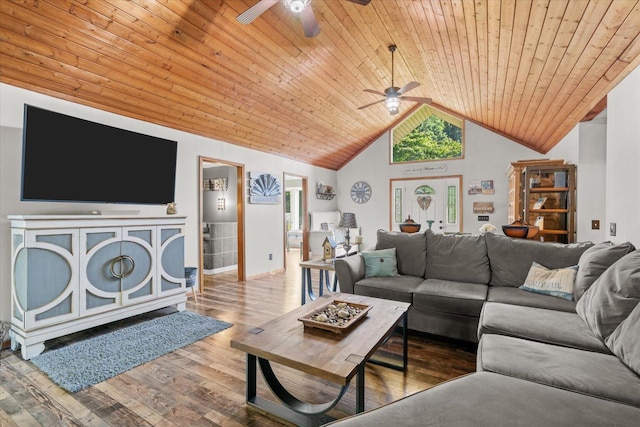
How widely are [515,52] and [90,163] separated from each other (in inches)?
164

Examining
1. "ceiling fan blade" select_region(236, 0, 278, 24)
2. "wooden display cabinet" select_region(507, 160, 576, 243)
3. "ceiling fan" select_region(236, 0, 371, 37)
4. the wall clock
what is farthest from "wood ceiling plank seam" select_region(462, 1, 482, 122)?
the wall clock

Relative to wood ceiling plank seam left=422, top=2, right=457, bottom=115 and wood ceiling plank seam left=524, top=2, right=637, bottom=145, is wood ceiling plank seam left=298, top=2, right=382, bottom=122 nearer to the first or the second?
wood ceiling plank seam left=422, top=2, right=457, bottom=115

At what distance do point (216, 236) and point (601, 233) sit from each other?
5637mm

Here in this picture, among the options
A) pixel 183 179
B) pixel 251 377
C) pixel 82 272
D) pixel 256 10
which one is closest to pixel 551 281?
pixel 251 377

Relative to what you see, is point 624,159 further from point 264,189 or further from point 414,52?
point 264,189

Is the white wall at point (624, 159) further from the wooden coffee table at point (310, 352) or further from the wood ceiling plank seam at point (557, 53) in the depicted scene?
the wooden coffee table at point (310, 352)

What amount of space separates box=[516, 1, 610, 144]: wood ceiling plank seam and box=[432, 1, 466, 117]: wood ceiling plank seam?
0.94 meters

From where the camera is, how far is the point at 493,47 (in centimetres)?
290

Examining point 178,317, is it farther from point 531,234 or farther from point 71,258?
point 531,234

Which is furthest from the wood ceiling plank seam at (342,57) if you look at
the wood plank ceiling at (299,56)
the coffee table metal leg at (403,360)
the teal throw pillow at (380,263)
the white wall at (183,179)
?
the coffee table metal leg at (403,360)

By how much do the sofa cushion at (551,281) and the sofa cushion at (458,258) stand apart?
382 millimetres

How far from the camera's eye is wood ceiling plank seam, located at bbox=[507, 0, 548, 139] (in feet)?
7.07

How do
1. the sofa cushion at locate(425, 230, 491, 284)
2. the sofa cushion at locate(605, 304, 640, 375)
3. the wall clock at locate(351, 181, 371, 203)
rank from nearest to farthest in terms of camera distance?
the sofa cushion at locate(605, 304, 640, 375)
the sofa cushion at locate(425, 230, 491, 284)
the wall clock at locate(351, 181, 371, 203)

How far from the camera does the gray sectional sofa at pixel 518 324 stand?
1.07 meters
